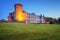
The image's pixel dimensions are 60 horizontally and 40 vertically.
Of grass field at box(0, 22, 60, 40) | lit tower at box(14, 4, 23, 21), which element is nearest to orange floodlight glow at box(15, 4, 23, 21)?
lit tower at box(14, 4, 23, 21)

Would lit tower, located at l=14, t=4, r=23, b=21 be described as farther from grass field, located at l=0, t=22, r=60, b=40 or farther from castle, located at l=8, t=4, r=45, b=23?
grass field, located at l=0, t=22, r=60, b=40

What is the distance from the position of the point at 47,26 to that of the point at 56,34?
29 cm

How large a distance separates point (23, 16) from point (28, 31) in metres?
0.37

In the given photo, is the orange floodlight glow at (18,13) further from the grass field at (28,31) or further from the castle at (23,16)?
the grass field at (28,31)

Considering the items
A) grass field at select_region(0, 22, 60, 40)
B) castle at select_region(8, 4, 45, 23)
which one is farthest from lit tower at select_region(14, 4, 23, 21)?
grass field at select_region(0, 22, 60, 40)

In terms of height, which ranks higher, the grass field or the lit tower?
the lit tower

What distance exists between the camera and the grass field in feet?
11.2

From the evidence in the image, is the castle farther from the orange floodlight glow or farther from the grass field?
the grass field

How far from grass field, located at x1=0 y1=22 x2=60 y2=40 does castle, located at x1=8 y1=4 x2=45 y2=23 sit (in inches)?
4.3

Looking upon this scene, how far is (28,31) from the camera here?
3.52m

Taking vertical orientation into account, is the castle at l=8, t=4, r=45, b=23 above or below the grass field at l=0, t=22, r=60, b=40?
above

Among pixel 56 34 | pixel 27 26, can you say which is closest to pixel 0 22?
pixel 27 26

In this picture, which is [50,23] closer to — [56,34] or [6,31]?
[56,34]

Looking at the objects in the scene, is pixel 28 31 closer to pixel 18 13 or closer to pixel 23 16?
pixel 23 16
